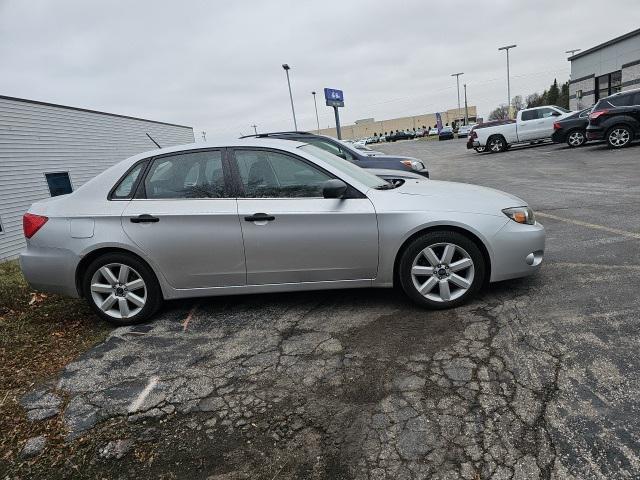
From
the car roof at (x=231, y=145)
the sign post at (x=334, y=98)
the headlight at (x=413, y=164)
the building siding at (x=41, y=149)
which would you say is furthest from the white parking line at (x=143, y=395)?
the sign post at (x=334, y=98)

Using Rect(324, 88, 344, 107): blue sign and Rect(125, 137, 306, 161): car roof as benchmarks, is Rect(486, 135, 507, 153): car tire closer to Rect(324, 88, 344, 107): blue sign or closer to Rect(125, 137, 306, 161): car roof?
Rect(324, 88, 344, 107): blue sign

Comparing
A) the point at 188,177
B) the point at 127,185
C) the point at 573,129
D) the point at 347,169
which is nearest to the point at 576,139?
the point at 573,129

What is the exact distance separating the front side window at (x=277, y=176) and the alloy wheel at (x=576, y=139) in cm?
1789

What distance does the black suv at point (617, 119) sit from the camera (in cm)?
1475

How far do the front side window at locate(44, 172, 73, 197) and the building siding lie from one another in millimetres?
186

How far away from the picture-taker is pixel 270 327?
12.9ft

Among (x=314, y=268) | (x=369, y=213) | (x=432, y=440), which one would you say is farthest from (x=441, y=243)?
(x=432, y=440)

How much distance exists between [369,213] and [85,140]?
18.5 m

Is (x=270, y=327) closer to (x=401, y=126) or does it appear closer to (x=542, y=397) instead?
(x=542, y=397)

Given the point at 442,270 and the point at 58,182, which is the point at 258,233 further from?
the point at 58,182

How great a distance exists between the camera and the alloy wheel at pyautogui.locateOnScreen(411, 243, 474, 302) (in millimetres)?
Result: 3879

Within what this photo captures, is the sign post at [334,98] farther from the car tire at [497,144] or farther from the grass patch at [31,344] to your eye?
the grass patch at [31,344]

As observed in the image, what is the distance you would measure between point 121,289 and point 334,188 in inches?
84.0

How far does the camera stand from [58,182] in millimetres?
17219
